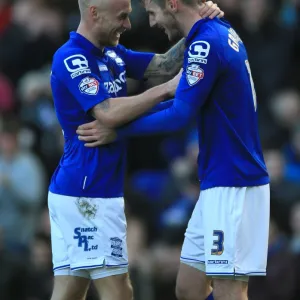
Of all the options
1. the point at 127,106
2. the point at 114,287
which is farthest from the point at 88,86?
the point at 114,287

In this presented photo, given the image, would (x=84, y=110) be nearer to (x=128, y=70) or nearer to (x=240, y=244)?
(x=128, y=70)

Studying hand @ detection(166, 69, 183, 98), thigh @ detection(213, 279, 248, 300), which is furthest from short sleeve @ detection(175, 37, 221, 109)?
thigh @ detection(213, 279, 248, 300)

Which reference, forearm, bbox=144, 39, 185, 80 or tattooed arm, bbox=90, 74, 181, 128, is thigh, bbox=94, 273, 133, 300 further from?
forearm, bbox=144, 39, 185, 80

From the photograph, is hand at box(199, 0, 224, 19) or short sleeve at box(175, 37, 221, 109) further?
hand at box(199, 0, 224, 19)

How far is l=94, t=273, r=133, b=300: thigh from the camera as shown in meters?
8.00

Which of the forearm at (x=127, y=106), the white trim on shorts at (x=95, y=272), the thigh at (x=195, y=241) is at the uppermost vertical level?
the forearm at (x=127, y=106)

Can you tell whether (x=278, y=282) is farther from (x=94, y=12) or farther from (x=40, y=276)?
(x=94, y=12)

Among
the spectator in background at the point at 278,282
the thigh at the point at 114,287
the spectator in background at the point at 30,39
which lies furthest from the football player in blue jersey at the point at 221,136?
the spectator in background at the point at 30,39

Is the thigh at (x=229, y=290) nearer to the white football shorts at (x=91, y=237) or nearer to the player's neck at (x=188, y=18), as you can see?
the white football shorts at (x=91, y=237)

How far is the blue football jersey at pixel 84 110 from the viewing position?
795 cm

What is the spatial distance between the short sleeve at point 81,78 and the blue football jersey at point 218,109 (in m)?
0.32

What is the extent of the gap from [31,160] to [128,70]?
448 cm

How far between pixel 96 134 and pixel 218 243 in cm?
110

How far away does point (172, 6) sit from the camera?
792cm
